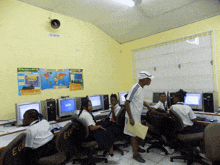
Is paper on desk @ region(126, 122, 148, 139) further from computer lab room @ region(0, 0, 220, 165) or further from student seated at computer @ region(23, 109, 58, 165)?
student seated at computer @ region(23, 109, 58, 165)

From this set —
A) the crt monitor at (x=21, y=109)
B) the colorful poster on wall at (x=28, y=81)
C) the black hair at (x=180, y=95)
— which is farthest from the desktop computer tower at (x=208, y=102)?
the colorful poster on wall at (x=28, y=81)

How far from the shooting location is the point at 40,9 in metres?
3.07

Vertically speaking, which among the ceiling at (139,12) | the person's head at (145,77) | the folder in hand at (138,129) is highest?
the ceiling at (139,12)

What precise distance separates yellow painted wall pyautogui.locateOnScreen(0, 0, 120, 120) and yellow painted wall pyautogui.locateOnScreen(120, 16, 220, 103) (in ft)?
1.30

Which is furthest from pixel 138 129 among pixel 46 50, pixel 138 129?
pixel 46 50

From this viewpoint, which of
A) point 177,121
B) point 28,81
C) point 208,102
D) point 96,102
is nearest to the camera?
point 177,121

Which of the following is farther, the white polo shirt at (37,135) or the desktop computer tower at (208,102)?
the desktop computer tower at (208,102)

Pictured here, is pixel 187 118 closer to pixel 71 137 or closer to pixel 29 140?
pixel 71 137

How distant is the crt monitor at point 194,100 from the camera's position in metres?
2.86

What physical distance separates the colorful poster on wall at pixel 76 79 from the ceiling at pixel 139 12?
131cm

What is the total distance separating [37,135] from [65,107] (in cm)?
122

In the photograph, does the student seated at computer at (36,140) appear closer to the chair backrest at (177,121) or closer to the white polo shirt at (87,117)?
the white polo shirt at (87,117)

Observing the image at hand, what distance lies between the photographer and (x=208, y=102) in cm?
275

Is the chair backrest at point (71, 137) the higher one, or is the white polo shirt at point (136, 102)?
the white polo shirt at point (136, 102)
